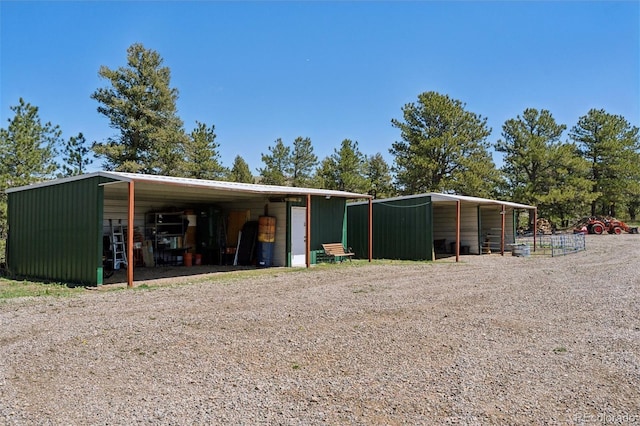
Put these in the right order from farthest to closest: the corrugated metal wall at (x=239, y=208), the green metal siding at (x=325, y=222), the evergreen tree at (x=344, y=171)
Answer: the evergreen tree at (x=344, y=171) → the green metal siding at (x=325, y=222) → the corrugated metal wall at (x=239, y=208)

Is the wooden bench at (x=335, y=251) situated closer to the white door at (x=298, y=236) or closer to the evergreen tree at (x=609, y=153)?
the white door at (x=298, y=236)

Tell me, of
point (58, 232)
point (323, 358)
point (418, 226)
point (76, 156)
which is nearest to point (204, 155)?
point (76, 156)

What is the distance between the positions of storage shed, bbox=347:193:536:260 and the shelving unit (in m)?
5.94

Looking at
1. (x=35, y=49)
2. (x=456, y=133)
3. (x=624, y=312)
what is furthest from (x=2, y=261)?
(x=456, y=133)

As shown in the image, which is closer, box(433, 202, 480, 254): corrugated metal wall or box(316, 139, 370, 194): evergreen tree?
box(433, 202, 480, 254): corrugated metal wall

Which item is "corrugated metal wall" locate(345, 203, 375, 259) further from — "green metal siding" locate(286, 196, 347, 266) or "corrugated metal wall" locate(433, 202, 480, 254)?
"corrugated metal wall" locate(433, 202, 480, 254)

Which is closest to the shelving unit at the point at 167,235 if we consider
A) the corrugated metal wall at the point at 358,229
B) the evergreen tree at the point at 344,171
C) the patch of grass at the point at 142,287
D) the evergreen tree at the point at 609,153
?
the patch of grass at the point at 142,287

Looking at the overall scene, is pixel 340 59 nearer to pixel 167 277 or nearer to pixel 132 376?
pixel 167 277

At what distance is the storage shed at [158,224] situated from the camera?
905cm

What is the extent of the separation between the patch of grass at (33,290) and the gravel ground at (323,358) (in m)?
0.63

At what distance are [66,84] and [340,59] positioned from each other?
1222 cm

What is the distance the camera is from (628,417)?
2807 mm

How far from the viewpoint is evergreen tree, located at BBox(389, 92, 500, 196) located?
26428mm

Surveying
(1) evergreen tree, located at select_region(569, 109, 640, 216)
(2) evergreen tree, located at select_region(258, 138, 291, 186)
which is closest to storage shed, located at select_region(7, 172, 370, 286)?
(2) evergreen tree, located at select_region(258, 138, 291, 186)
